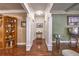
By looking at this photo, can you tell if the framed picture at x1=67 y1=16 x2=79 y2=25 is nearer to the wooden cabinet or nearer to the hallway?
the hallway

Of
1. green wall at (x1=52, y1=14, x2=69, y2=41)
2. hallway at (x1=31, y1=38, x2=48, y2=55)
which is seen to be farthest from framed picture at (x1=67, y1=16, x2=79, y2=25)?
hallway at (x1=31, y1=38, x2=48, y2=55)

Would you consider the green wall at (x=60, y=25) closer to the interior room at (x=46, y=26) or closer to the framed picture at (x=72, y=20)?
the interior room at (x=46, y=26)

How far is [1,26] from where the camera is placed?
5.78 metres

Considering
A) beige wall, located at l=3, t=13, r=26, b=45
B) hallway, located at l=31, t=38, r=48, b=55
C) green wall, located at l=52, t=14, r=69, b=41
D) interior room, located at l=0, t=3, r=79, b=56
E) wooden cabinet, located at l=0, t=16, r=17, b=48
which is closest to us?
hallway, located at l=31, t=38, r=48, b=55

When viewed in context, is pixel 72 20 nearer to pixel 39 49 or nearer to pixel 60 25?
pixel 60 25

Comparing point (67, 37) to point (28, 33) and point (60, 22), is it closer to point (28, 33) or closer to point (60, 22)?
point (60, 22)

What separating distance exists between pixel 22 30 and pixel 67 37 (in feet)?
8.86

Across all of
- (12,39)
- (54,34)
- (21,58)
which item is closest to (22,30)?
(12,39)

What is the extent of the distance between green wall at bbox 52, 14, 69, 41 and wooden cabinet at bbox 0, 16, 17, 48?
2.44 metres

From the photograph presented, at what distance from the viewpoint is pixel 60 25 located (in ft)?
26.4

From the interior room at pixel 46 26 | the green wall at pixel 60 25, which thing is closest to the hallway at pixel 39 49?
the interior room at pixel 46 26

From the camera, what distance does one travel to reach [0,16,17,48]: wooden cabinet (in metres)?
5.75

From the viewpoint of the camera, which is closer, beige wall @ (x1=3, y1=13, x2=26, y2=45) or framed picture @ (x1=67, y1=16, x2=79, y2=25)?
beige wall @ (x1=3, y1=13, x2=26, y2=45)

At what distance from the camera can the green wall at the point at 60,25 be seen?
26.1 ft
